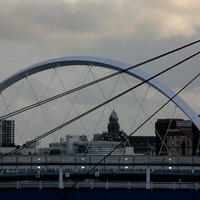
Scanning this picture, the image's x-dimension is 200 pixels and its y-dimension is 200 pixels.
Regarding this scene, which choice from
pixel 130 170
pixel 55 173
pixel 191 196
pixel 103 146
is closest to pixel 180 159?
pixel 130 170

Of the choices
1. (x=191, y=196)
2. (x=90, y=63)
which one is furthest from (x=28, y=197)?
(x=90, y=63)

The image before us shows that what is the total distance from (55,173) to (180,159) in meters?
11.2

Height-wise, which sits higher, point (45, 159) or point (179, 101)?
point (179, 101)

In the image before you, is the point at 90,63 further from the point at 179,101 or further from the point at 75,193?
the point at 75,193

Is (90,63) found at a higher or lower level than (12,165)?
higher

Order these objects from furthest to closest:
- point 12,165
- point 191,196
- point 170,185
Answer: point 12,165, point 170,185, point 191,196

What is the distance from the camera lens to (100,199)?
47.3 m

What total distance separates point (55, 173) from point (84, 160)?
4.59 meters

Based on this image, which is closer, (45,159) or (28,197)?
(28,197)

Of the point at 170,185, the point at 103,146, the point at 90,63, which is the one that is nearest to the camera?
the point at 170,185

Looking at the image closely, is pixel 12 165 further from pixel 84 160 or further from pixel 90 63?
pixel 90 63

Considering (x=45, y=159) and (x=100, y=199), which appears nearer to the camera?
(x=100, y=199)

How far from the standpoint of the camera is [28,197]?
1861 inches

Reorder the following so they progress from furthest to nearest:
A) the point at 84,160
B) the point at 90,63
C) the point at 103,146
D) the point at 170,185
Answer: the point at 103,146 < the point at 90,63 < the point at 84,160 < the point at 170,185
